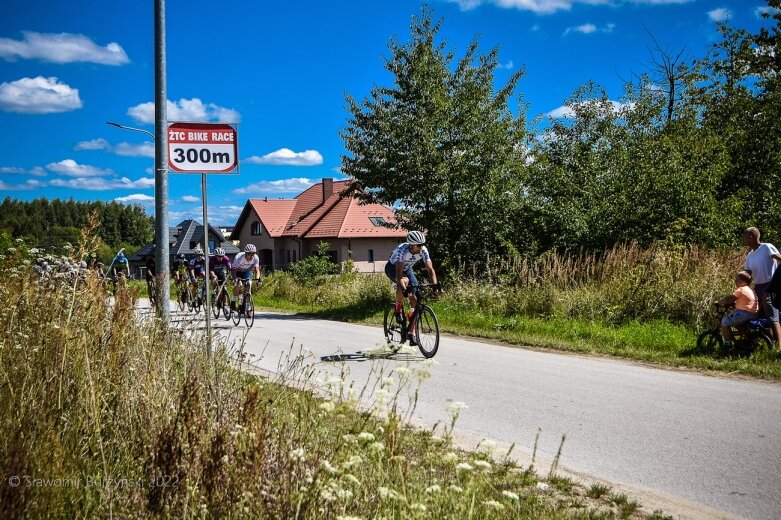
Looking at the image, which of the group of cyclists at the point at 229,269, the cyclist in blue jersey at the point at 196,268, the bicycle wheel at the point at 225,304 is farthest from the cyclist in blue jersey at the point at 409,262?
the cyclist in blue jersey at the point at 196,268

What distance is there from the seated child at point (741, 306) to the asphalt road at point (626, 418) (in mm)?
1296

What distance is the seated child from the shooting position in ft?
31.3

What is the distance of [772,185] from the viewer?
23.3 m

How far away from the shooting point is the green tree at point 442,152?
19.2 meters

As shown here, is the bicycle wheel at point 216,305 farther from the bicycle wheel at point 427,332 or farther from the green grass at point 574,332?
the bicycle wheel at point 427,332

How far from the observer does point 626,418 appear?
267 inches

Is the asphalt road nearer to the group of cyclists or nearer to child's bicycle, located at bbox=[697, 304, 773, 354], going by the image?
child's bicycle, located at bbox=[697, 304, 773, 354]

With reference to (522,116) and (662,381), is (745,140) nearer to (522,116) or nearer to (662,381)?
(522,116)

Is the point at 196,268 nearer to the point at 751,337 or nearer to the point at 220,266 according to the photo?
the point at 220,266

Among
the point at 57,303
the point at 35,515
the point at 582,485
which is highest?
the point at 57,303

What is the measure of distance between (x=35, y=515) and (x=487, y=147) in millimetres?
17744

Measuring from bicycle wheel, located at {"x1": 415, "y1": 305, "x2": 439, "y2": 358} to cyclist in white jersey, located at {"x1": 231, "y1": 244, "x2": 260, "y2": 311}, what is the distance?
23.7ft

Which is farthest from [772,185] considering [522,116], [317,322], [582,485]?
[582,485]

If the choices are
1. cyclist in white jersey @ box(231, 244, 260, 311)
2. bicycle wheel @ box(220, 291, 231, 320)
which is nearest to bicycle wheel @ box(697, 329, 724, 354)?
cyclist in white jersey @ box(231, 244, 260, 311)
